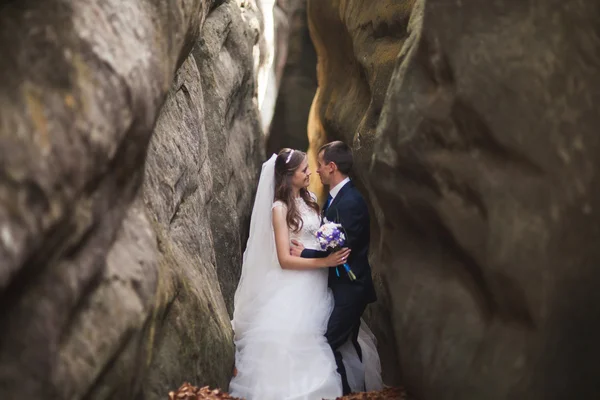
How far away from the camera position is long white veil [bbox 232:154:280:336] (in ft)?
19.2

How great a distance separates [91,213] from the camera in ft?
10.0

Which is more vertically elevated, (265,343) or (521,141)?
(521,141)

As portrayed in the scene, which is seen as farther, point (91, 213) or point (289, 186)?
point (289, 186)

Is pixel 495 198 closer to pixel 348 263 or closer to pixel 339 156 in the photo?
pixel 348 263

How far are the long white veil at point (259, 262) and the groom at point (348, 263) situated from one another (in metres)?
0.39

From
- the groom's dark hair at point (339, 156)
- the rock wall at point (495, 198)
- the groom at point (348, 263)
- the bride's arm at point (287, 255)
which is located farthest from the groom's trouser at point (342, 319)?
the rock wall at point (495, 198)

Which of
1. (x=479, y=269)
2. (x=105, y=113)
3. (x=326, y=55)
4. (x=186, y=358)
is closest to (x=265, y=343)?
(x=186, y=358)

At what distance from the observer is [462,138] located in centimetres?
350

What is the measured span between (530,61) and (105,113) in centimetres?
215

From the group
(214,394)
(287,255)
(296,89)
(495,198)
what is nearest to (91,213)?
(214,394)

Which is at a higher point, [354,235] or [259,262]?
[354,235]

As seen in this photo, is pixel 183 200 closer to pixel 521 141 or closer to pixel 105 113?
pixel 105 113

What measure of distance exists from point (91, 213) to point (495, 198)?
6.73ft

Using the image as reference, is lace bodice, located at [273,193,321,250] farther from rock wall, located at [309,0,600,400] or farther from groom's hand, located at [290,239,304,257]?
rock wall, located at [309,0,600,400]
